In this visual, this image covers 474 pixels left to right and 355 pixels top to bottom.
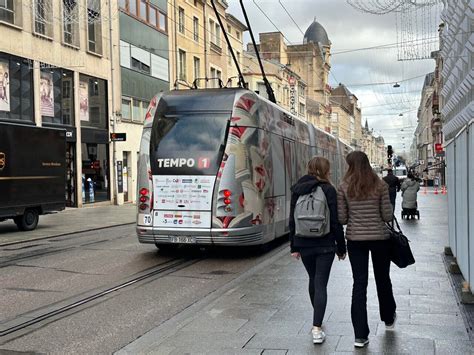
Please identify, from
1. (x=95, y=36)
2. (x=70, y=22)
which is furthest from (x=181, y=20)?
(x=70, y=22)

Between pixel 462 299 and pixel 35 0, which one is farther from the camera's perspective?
pixel 35 0

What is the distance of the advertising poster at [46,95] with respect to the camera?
83.0ft

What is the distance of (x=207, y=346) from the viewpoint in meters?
5.23

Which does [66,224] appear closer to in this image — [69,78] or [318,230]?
Answer: [69,78]

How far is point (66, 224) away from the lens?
19.4m

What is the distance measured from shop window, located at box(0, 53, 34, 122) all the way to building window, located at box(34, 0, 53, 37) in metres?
1.82

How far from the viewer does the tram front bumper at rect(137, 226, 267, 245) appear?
10.4 meters

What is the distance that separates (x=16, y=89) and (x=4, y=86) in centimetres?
83

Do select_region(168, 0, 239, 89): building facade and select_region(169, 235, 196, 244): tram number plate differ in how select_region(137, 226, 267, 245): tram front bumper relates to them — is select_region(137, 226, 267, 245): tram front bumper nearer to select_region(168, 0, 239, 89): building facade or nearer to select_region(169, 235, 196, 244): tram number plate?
select_region(169, 235, 196, 244): tram number plate

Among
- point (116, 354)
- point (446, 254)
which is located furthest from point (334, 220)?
→ point (446, 254)

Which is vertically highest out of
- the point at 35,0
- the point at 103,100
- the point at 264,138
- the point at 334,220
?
the point at 35,0

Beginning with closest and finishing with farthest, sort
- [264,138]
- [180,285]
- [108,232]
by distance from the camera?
[180,285]
[264,138]
[108,232]

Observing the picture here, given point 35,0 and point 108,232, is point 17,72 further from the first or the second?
point 108,232

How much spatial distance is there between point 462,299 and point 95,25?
2639cm
